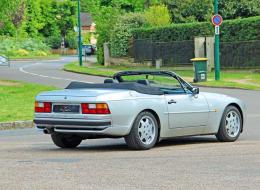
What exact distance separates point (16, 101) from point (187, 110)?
12300 mm

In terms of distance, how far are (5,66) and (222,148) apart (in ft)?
143

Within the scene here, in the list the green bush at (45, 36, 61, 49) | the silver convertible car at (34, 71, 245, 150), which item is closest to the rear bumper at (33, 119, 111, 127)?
the silver convertible car at (34, 71, 245, 150)

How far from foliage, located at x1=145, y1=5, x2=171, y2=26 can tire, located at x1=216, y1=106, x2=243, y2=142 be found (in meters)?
41.0

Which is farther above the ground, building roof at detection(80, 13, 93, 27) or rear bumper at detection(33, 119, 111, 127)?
building roof at detection(80, 13, 93, 27)

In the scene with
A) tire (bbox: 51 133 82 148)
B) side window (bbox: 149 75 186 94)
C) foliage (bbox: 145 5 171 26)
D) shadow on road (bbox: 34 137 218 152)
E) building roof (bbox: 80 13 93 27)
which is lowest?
shadow on road (bbox: 34 137 218 152)

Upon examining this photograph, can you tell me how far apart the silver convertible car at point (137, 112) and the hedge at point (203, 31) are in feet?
94.6

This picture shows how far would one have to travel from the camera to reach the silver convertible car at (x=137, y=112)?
1187 centimetres

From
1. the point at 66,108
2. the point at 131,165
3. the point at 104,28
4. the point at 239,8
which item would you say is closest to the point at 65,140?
the point at 66,108

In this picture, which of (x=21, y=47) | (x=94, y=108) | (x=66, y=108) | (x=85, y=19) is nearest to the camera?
(x=94, y=108)

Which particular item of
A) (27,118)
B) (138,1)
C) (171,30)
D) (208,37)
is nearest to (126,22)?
(171,30)

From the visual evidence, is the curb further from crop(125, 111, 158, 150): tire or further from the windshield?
crop(125, 111, 158, 150): tire

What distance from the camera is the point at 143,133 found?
12.1 metres

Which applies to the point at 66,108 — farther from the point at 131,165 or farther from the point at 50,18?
the point at 50,18

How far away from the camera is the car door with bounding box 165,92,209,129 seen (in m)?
12.7
